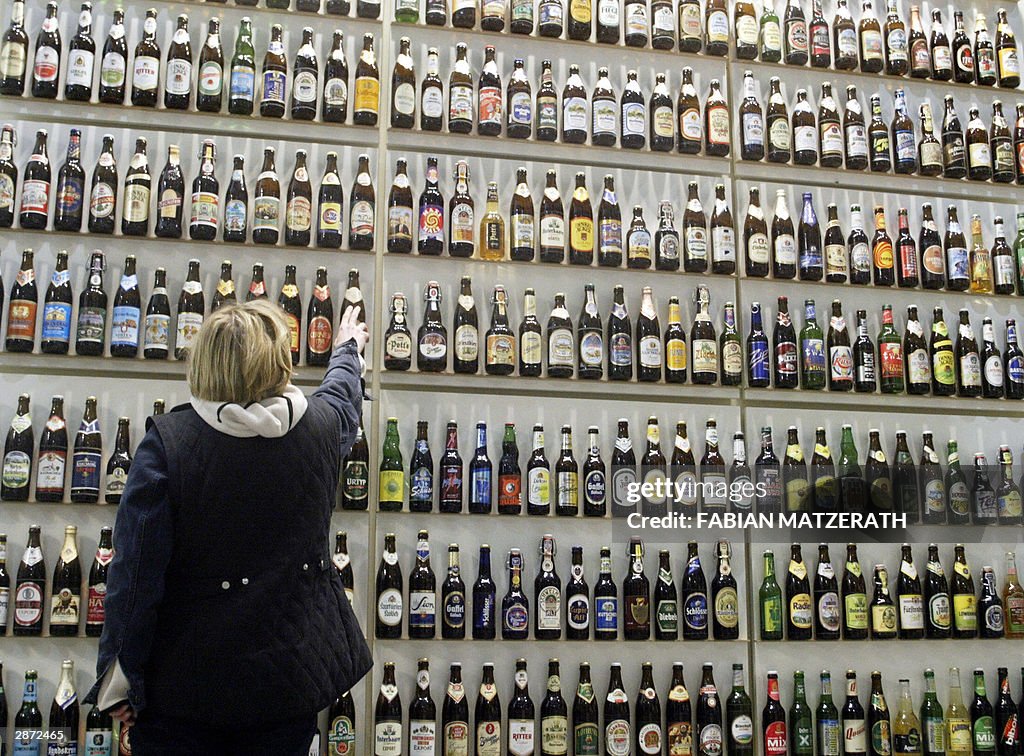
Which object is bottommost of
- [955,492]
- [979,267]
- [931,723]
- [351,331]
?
[931,723]

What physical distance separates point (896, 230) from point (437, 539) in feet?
7.95

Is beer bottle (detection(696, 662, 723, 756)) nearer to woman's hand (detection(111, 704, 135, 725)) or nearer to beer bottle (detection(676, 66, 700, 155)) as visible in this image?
beer bottle (detection(676, 66, 700, 155))

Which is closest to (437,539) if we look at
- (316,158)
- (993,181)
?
(316,158)

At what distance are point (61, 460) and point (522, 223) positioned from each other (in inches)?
76.1

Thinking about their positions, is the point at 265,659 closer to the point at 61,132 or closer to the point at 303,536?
the point at 303,536

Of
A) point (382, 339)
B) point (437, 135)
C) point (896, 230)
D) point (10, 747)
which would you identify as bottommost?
point (10, 747)

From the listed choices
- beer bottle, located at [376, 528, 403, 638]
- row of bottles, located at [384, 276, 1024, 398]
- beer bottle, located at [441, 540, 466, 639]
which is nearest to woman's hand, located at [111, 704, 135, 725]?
beer bottle, located at [376, 528, 403, 638]

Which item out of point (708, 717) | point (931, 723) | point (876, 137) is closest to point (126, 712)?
point (708, 717)

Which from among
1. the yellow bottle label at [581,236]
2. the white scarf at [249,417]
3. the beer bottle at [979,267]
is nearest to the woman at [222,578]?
the white scarf at [249,417]

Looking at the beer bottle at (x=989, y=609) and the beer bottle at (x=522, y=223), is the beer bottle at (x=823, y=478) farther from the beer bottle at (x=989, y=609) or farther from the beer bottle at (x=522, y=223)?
the beer bottle at (x=522, y=223)

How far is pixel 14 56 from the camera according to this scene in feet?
13.1

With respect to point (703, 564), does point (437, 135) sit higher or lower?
higher

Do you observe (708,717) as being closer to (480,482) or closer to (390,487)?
(480,482)

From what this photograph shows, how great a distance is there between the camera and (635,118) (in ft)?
14.4
